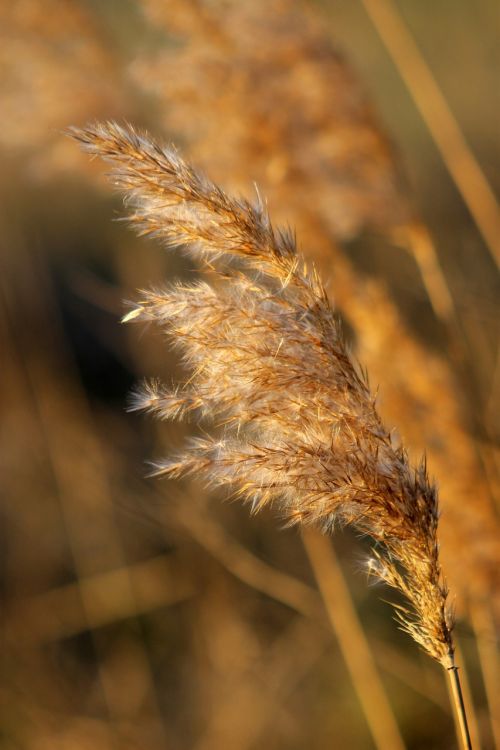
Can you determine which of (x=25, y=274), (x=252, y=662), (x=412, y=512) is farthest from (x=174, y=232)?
(x=252, y=662)

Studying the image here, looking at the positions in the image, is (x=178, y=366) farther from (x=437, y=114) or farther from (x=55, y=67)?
(x=437, y=114)

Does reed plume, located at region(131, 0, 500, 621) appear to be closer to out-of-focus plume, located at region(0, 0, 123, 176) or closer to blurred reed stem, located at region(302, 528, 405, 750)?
out-of-focus plume, located at region(0, 0, 123, 176)

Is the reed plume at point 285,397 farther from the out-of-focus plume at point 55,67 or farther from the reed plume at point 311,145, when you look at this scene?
the out-of-focus plume at point 55,67

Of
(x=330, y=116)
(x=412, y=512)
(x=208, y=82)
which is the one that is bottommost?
(x=412, y=512)

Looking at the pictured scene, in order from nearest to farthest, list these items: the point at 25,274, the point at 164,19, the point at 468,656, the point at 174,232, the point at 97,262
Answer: the point at 174,232, the point at 164,19, the point at 25,274, the point at 468,656, the point at 97,262

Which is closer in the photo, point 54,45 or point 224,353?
point 224,353

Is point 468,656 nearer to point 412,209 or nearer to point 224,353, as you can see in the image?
point 412,209

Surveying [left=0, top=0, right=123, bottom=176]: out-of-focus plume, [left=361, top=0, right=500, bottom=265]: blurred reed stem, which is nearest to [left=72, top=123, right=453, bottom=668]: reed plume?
[left=361, top=0, right=500, bottom=265]: blurred reed stem
